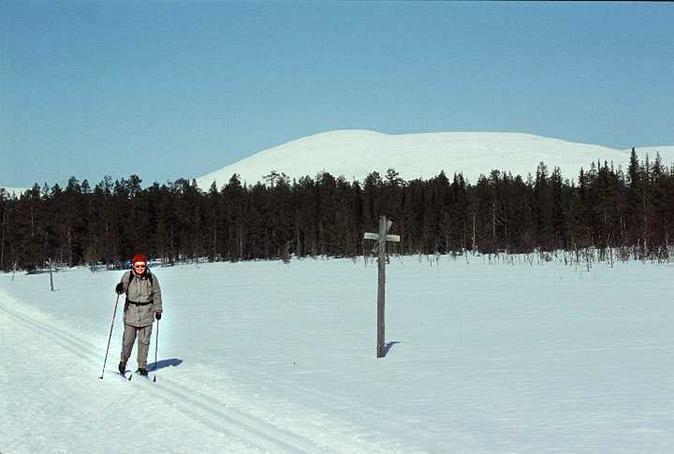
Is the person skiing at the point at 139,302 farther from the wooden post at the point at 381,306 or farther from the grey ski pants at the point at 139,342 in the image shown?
the wooden post at the point at 381,306

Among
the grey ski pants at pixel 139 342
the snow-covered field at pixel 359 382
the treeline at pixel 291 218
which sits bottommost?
the snow-covered field at pixel 359 382

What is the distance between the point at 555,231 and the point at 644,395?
93389 mm

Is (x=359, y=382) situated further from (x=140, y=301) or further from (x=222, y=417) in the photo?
(x=140, y=301)

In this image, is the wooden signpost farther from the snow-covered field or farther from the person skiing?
the person skiing

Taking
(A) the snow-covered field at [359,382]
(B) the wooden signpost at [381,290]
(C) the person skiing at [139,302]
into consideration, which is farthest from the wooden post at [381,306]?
(C) the person skiing at [139,302]

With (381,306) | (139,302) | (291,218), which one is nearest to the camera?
(139,302)

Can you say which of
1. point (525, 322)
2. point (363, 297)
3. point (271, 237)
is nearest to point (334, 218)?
point (271, 237)

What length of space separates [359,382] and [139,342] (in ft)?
13.5

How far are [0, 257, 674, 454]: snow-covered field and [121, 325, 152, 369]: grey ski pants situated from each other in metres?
0.37

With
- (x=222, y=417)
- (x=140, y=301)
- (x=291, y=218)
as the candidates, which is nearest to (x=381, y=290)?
(x=140, y=301)

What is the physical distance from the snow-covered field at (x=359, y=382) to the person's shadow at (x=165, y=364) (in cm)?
6

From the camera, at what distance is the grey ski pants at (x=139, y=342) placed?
1354 centimetres

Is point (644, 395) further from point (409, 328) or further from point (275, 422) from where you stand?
point (409, 328)

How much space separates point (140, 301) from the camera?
1406 centimetres
